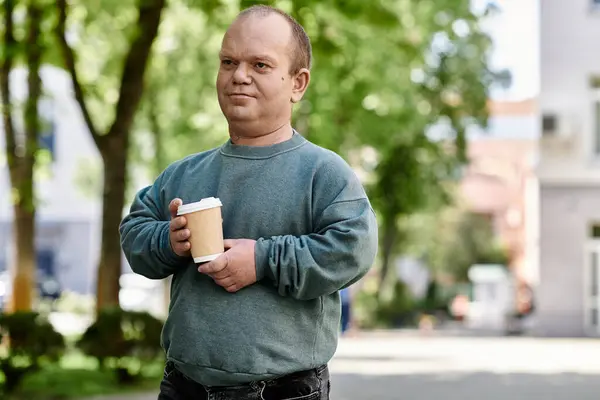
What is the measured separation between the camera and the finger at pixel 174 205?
359 centimetres

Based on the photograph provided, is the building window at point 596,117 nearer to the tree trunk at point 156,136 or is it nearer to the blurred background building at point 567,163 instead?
the blurred background building at point 567,163

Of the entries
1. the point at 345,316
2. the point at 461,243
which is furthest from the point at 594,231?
the point at 461,243

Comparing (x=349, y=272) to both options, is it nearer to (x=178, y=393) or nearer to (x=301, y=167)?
(x=301, y=167)

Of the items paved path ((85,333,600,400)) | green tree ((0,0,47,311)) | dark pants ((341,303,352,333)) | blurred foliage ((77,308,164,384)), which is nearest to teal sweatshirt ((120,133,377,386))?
paved path ((85,333,600,400))

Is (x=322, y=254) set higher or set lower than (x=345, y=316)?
higher

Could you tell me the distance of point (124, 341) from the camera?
14.3 m

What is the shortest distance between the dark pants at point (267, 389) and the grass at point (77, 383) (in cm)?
977

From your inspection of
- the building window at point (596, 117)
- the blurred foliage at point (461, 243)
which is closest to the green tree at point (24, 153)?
the building window at point (596, 117)

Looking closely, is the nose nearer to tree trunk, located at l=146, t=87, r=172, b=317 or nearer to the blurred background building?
tree trunk, located at l=146, t=87, r=172, b=317

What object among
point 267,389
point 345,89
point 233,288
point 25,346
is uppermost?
point 345,89

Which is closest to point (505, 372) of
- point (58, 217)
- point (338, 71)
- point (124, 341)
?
point (338, 71)

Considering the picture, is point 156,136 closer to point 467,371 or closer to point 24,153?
point 24,153

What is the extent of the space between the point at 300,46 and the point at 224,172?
40cm

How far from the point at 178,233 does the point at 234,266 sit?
0.17 metres
